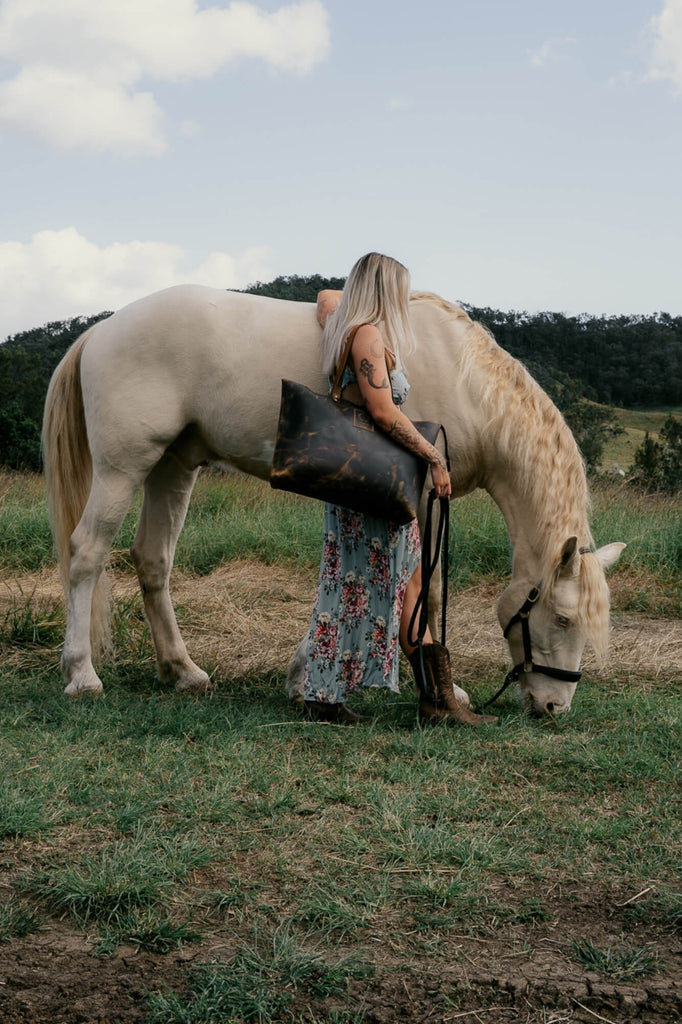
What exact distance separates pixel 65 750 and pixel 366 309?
76.1 inches

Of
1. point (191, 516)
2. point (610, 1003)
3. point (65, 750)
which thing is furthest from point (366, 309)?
point (191, 516)

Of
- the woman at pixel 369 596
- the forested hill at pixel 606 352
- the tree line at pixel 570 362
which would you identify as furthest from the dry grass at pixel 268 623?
the forested hill at pixel 606 352

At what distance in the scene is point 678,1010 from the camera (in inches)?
71.2

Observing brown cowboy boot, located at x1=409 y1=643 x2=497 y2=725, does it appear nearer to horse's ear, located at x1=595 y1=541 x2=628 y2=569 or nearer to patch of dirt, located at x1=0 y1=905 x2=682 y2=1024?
horse's ear, located at x1=595 y1=541 x2=628 y2=569

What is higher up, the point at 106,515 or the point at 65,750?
the point at 106,515

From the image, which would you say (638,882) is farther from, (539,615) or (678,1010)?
(539,615)

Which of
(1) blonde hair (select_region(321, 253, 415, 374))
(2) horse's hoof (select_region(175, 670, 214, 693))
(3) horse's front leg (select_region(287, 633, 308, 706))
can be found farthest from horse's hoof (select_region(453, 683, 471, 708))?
(1) blonde hair (select_region(321, 253, 415, 374))

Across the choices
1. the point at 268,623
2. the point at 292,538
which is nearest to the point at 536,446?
the point at 268,623

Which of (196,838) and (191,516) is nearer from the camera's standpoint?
(196,838)

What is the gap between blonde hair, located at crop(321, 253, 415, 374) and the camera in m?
3.40

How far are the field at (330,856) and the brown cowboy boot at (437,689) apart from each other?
0.50 feet

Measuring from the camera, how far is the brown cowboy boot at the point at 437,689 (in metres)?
3.56

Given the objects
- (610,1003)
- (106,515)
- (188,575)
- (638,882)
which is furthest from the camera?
(188,575)

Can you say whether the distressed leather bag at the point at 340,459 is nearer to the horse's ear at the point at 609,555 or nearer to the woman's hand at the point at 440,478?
the woman's hand at the point at 440,478
